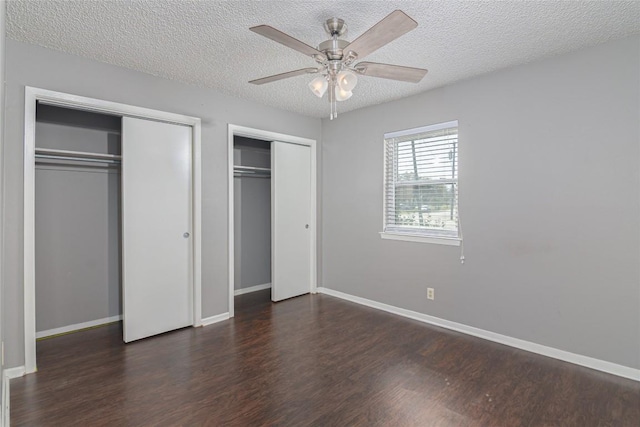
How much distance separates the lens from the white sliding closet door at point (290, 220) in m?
4.30

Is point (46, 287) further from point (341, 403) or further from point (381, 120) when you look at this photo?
point (381, 120)

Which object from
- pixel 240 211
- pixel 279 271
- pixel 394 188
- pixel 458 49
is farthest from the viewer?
pixel 240 211

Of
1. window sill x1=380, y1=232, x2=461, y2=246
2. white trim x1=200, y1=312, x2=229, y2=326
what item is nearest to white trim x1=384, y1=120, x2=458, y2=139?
window sill x1=380, y1=232, x2=461, y2=246

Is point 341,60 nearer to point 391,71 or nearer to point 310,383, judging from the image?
point 391,71

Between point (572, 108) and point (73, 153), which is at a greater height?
point (572, 108)

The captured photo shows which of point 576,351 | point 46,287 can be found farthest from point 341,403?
point 46,287

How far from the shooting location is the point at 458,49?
2621mm

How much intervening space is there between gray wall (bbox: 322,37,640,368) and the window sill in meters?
0.07

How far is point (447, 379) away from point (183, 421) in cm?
180

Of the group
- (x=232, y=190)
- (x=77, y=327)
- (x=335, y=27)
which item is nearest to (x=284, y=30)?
(x=335, y=27)

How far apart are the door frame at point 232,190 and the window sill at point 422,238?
111cm

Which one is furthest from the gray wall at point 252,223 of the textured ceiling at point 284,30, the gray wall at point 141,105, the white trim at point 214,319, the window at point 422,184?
the window at point 422,184

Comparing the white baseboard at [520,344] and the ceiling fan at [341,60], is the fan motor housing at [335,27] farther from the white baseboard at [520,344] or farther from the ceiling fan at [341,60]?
the white baseboard at [520,344]

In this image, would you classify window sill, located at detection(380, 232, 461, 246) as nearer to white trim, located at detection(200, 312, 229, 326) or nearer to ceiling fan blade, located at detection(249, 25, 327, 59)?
white trim, located at detection(200, 312, 229, 326)
